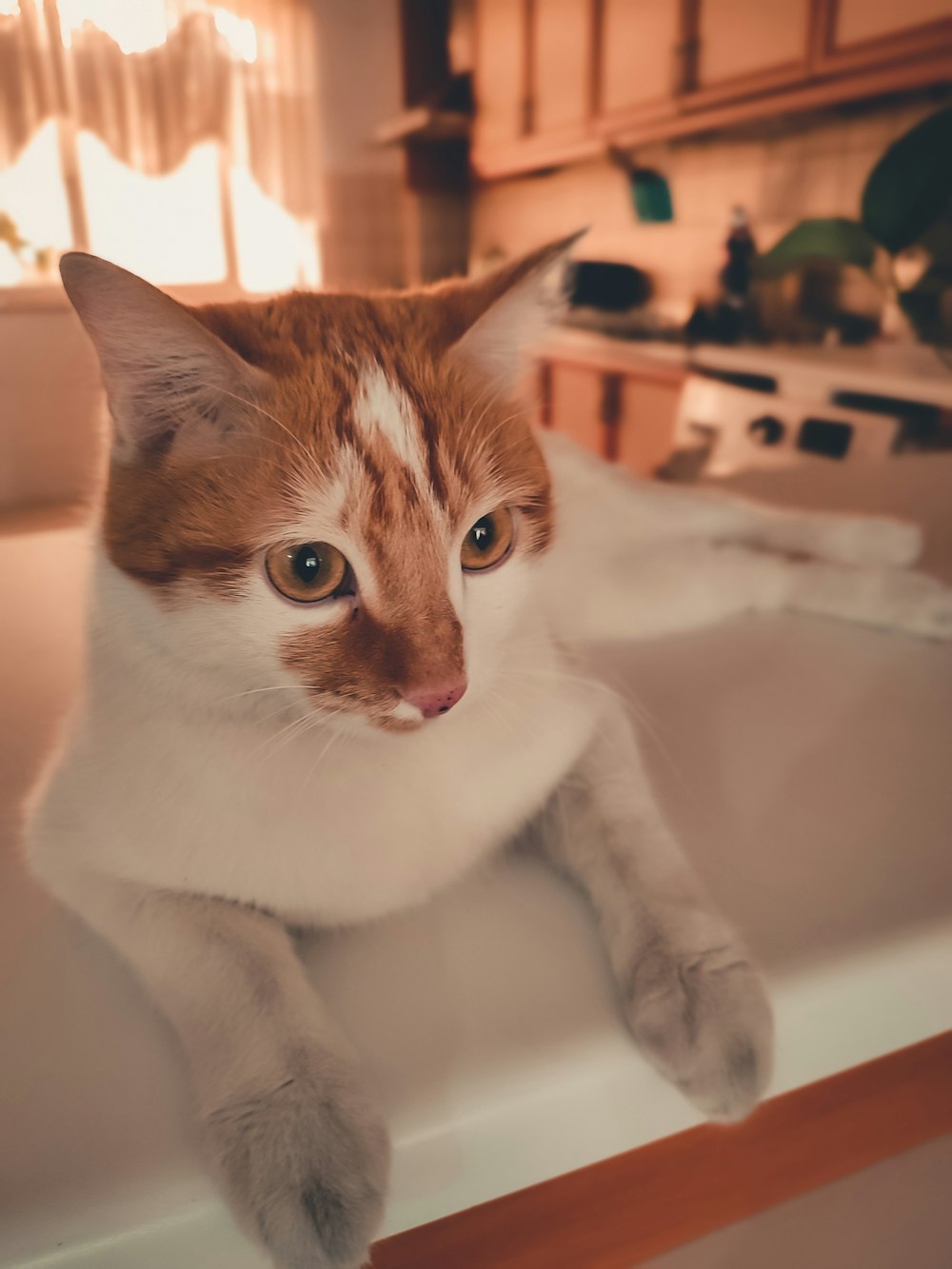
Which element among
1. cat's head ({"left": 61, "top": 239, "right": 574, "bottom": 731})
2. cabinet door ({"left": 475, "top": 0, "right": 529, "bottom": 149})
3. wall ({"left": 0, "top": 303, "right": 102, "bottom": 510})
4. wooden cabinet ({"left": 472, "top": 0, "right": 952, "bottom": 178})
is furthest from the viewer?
cabinet door ({"left": 475, "top": 0, "right": 529, "bottom": 149})

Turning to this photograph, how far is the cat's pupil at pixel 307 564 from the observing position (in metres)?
0.50

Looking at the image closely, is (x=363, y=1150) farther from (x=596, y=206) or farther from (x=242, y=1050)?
(x=596, y=206)

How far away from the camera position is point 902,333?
2307mm

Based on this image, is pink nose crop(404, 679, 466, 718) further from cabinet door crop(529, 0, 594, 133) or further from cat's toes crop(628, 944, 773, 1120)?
cabinet door crop(529, 0, 594, 133)

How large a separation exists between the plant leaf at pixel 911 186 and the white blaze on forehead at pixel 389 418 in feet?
5.17

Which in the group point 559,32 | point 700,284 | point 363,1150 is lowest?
point 363,1150

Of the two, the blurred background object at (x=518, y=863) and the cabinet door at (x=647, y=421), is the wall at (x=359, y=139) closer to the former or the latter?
the blurred background object at (x=518, y=863)

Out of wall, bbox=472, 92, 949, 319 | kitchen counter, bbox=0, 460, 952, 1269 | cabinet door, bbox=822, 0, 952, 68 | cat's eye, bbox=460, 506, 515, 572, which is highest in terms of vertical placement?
cabinet door, bbox=822, 0, 952, 68

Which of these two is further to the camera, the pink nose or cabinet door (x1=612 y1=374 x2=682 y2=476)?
cabinet door (x1=612 y1=374 x2=682 y2=476)

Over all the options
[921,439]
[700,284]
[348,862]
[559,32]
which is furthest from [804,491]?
[559,32]

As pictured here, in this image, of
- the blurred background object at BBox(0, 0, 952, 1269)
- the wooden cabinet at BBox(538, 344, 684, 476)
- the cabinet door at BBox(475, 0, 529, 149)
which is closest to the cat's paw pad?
the blurred background object at BBox(0, 0, 952, 1269)

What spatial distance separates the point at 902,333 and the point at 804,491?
1324 millimetres

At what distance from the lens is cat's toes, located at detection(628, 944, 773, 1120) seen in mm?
426

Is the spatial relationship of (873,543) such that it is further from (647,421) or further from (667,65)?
(667,65)
